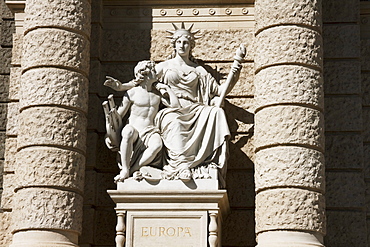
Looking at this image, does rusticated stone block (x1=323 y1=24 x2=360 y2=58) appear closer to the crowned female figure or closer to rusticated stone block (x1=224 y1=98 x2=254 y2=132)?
rusticated stone block (x1=224 y1=98 x2=254 y2=132)

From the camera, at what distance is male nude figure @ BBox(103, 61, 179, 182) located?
13453mm

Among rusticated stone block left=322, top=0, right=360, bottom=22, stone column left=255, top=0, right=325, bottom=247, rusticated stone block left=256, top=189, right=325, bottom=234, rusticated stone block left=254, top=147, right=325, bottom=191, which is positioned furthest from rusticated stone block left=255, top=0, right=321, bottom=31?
rusticated stone block left=256, top=189, right=325, bottom=234

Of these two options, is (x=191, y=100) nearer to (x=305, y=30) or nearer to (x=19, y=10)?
(x=305, y=30)

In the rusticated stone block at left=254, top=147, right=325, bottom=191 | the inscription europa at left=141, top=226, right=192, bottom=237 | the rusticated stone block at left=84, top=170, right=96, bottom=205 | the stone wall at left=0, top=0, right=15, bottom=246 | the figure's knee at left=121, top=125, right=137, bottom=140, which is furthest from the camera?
the stone wall at left=0, top=0, right=15, bottom=246


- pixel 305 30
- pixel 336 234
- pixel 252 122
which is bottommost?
pixel 336 234

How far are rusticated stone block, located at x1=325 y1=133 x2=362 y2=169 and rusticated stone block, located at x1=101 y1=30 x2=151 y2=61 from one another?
369 centimetres

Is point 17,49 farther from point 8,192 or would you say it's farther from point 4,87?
point 8,192

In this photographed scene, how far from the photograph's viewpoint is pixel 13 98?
1513cm

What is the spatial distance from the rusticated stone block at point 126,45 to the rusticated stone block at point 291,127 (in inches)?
122

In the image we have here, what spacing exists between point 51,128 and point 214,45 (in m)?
3.64

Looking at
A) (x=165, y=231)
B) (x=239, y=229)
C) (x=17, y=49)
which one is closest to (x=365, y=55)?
(x=239, y=229)

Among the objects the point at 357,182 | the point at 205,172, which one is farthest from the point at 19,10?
the point at 357,182

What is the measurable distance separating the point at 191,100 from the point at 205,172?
1.43 meters

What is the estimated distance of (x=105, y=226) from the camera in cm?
1434
